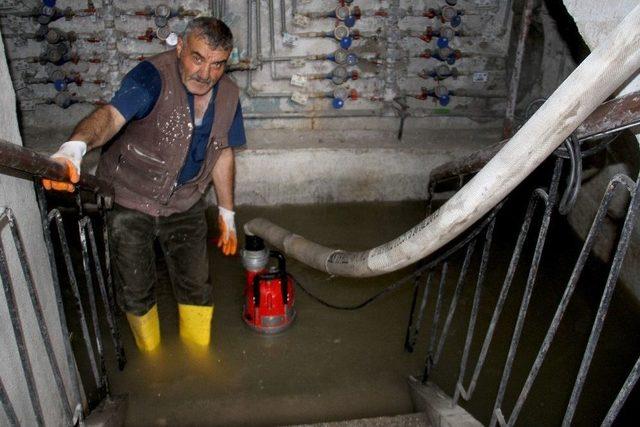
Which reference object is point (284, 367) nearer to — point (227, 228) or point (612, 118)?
point (227, 228)

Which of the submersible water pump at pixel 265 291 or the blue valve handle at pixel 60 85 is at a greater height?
the blue valve handle at pixel 60 85

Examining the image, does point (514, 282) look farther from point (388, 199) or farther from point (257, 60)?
point (257, 60)

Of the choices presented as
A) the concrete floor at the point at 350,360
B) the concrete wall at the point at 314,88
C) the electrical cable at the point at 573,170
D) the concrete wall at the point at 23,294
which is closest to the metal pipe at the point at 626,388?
the electrical cable at the point at 573,170

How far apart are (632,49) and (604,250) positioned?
139 inches

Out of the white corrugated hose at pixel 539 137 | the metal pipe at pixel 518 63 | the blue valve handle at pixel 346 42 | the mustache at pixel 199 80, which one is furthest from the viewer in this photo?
the blue valve handle at pixel 346 42

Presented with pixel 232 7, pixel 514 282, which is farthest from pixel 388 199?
pixel 232 7

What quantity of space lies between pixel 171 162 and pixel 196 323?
3.51 ft

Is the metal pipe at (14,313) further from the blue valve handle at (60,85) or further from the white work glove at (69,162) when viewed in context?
the blue valve handle at (60,85)

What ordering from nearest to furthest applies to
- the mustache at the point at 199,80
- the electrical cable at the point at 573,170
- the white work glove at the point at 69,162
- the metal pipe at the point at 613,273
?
1. the metal pipe at the point at 613,273
2. the electrical cable at the point at 573,170
3. the white work glove at the point at 69,162
4. the mustache at the point at 199,80

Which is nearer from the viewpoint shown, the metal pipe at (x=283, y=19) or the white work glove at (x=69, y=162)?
the white work glove at (x=69, y=162)

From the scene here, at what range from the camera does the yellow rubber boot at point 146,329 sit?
296 centimetres

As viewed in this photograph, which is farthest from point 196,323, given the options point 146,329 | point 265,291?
point 265,291

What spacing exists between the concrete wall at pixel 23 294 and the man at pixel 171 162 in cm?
40

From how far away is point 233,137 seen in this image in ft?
9.53
